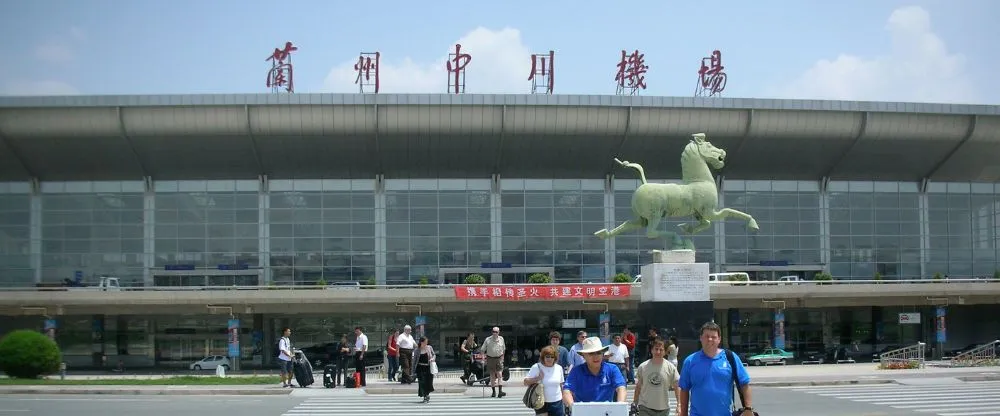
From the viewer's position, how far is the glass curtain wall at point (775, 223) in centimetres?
5741

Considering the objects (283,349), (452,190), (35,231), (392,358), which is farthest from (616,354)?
(35,231)

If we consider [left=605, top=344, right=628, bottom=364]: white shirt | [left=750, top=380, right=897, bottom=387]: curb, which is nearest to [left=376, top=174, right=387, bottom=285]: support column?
[left=750, top=380, right=897, bottom=387]: curb

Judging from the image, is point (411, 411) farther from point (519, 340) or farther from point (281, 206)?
point (281, 206)

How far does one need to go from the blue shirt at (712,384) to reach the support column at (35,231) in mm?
51364

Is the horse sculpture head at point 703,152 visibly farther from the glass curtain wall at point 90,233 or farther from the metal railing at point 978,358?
the glass curtain wall at point 90,233

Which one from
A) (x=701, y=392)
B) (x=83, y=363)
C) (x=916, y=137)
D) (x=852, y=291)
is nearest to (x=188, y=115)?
(x=83, y=363)

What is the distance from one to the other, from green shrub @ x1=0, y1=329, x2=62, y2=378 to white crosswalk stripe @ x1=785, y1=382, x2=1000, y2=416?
852 inches

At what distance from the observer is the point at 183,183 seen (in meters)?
55.6

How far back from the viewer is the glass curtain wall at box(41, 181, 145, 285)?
54.8m

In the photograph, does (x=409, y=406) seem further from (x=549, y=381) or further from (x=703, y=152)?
(x=703, y=152)

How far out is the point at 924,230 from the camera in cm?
5853

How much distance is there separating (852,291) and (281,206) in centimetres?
2920

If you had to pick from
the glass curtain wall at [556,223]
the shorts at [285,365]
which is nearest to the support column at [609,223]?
the glass curtain wall at [556,223]

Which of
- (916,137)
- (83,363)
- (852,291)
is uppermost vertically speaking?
(916,137)
